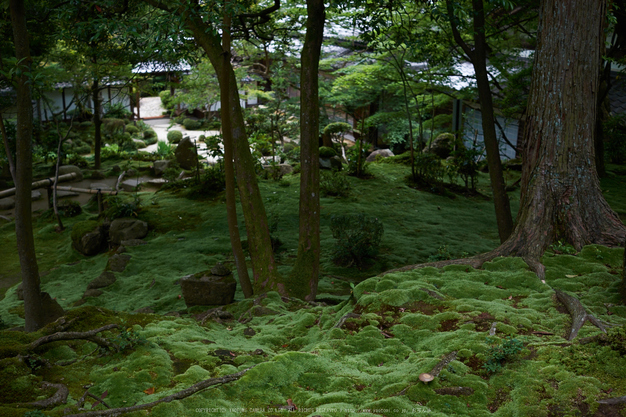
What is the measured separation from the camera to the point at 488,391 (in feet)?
9.72

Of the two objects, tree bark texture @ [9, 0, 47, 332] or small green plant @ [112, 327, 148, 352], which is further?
tree bark texture @ [9, 0, 47, 332]

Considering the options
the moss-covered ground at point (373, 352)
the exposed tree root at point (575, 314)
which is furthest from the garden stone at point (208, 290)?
the exposed tree root at point (575, 314)

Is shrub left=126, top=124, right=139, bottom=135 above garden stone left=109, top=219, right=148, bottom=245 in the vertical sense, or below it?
above

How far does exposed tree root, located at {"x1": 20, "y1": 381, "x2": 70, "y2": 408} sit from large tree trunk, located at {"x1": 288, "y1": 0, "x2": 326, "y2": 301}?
3591 mm

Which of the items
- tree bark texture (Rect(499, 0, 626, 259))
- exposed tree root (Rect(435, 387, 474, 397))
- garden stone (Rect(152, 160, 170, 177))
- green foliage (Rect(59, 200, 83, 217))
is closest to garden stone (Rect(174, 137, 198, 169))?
garden stone (Rect(152, 160, 170, 177))

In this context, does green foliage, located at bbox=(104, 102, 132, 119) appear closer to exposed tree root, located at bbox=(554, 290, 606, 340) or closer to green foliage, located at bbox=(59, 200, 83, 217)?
green foliage, located at bbox=(59, 200, 83, 217)

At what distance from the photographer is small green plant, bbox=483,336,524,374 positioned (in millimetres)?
3141

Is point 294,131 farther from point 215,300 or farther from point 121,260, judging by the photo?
point 215,300

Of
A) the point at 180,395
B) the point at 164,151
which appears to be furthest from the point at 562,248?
the point at 164,151

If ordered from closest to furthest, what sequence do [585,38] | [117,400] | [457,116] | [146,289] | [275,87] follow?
[117,400], [585,38], [146,289], [457,116], [275,87]

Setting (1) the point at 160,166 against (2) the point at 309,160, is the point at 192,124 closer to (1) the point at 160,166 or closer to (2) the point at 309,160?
(1) the point at 160,166

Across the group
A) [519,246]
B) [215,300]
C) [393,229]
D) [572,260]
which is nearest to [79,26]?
[215,300]

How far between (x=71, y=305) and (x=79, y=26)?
425 centimetres

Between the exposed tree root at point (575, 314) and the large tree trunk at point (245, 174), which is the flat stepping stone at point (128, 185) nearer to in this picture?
the large tree trunk at point (245, 174)
